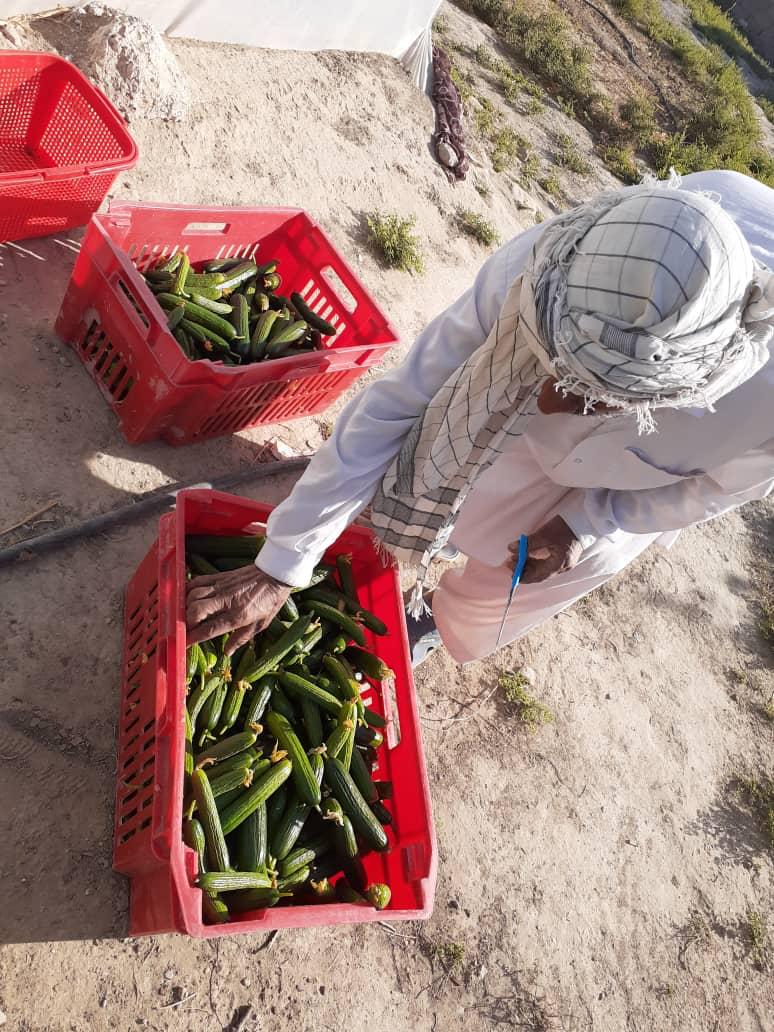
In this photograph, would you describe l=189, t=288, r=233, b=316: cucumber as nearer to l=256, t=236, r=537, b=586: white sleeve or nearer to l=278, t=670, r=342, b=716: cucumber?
l=256, t=236, r=537, b=586: white sleeve

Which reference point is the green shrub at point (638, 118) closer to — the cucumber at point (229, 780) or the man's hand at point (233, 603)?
the man's hand at point (233, 603)

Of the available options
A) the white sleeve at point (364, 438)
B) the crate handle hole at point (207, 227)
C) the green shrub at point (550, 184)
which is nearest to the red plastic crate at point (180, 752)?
the white sleeve at point (364, 438)

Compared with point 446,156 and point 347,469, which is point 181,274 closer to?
point 347,469

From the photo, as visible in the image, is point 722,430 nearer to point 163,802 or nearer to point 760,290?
point 760,290

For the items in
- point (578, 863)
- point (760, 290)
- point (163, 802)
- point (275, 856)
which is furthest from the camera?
point (578, 863)

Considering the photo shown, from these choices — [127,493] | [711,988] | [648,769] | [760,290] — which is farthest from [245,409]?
[711,988]

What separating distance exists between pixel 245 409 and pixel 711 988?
12.8 feet

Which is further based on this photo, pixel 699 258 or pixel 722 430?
pixel 722 430

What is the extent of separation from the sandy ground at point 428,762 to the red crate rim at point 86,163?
61 cm

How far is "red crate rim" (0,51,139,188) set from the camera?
12.3 feet

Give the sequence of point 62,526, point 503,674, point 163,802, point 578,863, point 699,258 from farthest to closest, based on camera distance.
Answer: point 503,674, point 578,863, point 62,526, point 163,802, point 699,258

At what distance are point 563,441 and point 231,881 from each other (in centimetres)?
184

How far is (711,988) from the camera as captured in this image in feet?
13.8

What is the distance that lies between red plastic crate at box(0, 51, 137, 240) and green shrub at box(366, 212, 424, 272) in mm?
2373
